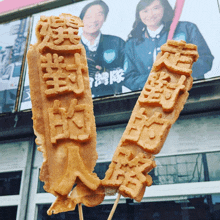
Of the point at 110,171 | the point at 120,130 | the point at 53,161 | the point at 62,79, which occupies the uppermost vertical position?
the point at 62,79

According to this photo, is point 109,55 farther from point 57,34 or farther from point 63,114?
point 63,114

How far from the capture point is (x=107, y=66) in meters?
6.31

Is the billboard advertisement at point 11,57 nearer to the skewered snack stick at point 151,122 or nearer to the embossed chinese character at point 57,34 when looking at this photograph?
the embossed chinese character at point 57,34

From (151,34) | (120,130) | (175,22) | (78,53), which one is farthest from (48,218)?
(175,22)

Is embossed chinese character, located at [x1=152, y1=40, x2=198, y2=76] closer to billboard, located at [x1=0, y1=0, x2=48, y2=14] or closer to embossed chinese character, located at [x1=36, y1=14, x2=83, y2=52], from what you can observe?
embossed chinese character, located at [x1=36, y1=14, x2=83, y2=52]

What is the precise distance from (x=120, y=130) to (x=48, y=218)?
8.89ft

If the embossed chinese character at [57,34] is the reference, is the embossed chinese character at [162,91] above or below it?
below

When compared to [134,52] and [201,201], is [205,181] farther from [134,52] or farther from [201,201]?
[134,52]

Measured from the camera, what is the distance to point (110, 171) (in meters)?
2.36

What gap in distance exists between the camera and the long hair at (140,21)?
6328 millimetres

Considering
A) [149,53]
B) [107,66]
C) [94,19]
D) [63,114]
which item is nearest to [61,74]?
[63,114]

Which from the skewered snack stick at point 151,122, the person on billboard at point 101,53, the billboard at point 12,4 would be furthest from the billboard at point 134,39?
the skewered snack stick at point 151,122

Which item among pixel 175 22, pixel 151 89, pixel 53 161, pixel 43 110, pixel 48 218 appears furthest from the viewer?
pixel 175 22

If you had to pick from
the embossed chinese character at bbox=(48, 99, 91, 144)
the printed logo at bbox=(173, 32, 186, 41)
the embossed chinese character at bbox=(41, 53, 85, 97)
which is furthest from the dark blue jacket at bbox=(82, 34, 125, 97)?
the embossed chinese character at bbox=(48, 99, 91, 144)
